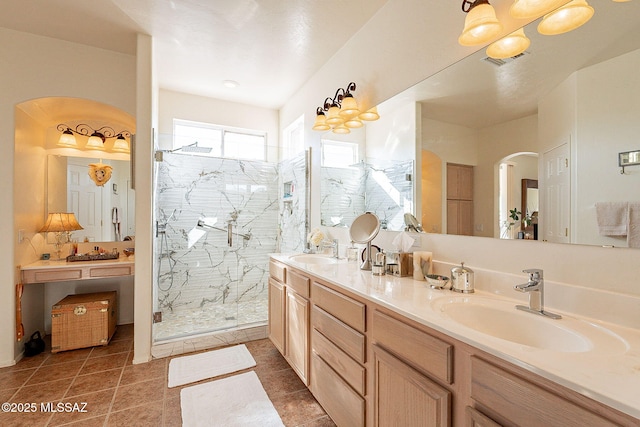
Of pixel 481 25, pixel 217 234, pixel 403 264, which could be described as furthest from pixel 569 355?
Answer: pixel 217 234

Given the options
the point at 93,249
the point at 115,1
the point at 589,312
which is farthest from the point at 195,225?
the point at 589,312

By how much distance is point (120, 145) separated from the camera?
333 centimetres

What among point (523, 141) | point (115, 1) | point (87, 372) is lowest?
point (87, 372)

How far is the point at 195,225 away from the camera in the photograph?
3441mm

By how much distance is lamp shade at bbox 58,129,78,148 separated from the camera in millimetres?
3114

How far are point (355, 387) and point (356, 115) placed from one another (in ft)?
6.23

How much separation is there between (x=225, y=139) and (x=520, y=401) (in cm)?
404

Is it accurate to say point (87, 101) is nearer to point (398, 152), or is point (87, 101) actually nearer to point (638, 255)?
point (398, 152)

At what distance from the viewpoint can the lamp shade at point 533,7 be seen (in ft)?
3.75

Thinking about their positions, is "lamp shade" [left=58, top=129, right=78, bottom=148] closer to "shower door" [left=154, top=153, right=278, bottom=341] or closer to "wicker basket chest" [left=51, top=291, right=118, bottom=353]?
"shower door" [left=154, top=153, right=278, bottom=341]

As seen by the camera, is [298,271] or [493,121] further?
[298,271]

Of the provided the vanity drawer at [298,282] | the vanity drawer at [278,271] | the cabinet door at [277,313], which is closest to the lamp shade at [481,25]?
the vanity drawer at [298,282]

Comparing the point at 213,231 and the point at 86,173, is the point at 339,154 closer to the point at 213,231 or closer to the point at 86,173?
the point at 213,231

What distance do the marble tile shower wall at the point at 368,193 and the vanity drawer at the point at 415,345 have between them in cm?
89
